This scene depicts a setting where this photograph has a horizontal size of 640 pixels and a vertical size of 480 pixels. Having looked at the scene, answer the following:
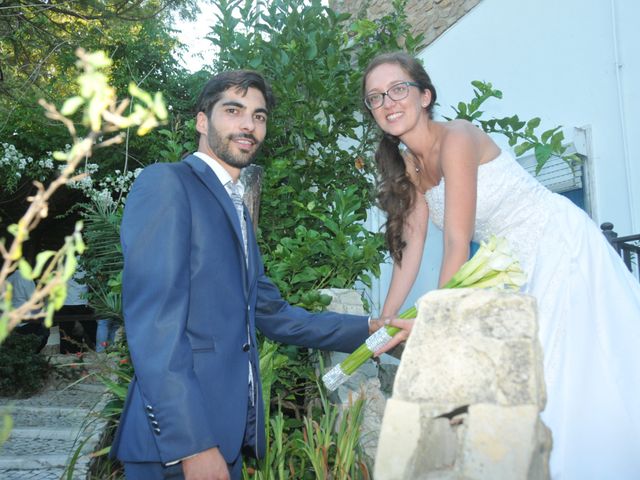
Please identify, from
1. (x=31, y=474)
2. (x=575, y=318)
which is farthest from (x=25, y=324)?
(x=575, y=318)

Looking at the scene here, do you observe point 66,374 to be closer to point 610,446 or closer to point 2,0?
point 2,0

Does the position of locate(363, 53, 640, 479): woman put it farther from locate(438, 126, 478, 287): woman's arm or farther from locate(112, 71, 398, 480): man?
locate(112, 71, 398, 480): man

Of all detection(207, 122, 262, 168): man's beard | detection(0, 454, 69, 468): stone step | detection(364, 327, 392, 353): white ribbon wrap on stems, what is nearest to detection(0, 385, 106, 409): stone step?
detection(0, 454, 69, 468): stone step

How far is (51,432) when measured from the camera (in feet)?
20.2

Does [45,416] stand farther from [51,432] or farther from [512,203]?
[512,203]

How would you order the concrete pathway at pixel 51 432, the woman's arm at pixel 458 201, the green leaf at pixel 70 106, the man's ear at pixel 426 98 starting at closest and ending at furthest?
the green leaf at pixel 70 106 → the woman's arm at pixel 458 201 → the man's ear at pixel 426 98 → the concrete pathway at pixel 51 432

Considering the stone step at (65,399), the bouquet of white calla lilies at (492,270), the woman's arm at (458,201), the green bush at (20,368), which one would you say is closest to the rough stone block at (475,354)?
the bouquet of white calla lilies at (492,270)

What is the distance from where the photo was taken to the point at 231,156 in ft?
8.30

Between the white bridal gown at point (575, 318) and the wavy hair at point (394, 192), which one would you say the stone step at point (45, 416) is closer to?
the wavy hair at point (394, 192)

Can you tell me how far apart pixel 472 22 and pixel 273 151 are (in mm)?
3419

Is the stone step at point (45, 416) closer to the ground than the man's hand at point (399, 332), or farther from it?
closer to the ground

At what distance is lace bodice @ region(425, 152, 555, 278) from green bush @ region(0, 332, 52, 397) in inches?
260

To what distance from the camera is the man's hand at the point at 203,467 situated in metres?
1.87

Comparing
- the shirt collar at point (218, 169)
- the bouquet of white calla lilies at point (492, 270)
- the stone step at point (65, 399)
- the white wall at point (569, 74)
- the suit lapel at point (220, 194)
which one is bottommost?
the stone step at point (65, 399)
